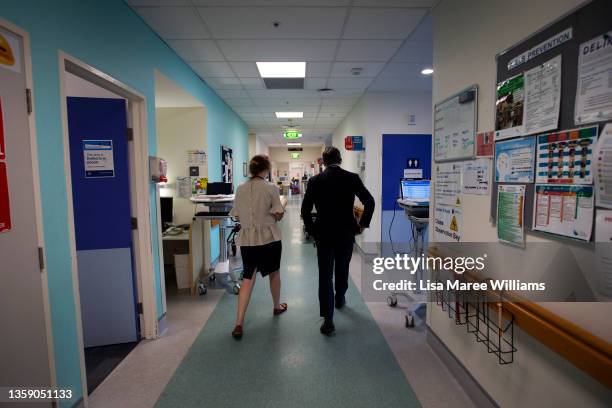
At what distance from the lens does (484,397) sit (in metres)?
1.86

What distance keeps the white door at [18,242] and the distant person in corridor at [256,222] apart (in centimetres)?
146

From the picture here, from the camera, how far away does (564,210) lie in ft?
4.26

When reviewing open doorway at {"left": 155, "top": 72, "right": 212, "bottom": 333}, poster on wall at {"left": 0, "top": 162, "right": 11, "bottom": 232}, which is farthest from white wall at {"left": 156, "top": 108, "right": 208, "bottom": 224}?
poster on wall at {"left": 0, "top": 162, "right": 11, "bottom": 232}

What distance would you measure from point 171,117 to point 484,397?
4799 millimetres

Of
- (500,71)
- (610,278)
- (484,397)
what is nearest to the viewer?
(610,278)

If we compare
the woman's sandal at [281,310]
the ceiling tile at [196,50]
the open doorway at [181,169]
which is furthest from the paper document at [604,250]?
the open doorway at [181,169]

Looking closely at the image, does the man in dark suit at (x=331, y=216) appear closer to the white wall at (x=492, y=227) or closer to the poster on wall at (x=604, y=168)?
the white wall at (x=492, y=227)

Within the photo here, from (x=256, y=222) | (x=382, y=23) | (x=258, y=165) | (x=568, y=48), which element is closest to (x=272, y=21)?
(x=382, y=23)

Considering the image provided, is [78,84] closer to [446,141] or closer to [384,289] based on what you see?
[446,141]

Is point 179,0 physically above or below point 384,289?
above

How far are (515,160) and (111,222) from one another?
2.94 metres

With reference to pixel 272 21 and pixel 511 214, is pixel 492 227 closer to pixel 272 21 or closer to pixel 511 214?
pixel 511 214

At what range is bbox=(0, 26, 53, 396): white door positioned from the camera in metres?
1.42

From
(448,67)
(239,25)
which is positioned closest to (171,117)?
(239,25)
